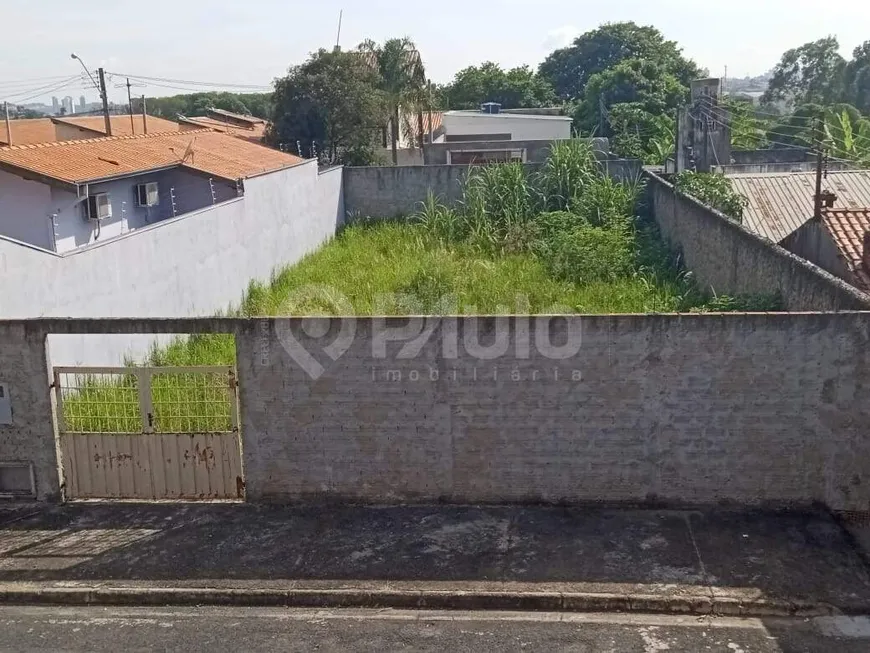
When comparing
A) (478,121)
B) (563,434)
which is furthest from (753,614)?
(478,121)

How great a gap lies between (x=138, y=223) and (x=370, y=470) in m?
13.0

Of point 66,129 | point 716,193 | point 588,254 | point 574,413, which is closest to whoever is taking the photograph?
point 574,413

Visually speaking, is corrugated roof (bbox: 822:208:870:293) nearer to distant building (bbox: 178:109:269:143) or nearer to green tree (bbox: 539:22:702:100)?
distant building (bbox: 178:109:269:143)

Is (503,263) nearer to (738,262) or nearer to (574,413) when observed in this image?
(738,262)

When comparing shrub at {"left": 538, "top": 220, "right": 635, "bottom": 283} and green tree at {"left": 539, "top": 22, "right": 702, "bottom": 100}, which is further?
green tree at {"left": 539, "top": 22, "right": 702, "bottom": 100}

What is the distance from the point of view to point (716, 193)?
15.6 meters

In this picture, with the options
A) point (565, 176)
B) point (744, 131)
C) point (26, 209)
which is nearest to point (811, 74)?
point (744, 131)

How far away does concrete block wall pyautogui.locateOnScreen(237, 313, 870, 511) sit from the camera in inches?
287

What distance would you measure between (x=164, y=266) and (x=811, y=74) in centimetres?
5329

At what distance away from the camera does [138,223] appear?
741 inches

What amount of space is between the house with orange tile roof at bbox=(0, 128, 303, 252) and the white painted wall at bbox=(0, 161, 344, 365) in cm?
92

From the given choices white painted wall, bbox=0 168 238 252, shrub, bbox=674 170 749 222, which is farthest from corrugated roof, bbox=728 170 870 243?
white painted wall, bbox=0 168 238 252

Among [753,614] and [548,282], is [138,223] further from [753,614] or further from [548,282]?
[753,614]

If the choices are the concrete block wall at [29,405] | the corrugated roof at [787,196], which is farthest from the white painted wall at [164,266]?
the corrugated roof at [787,196]
